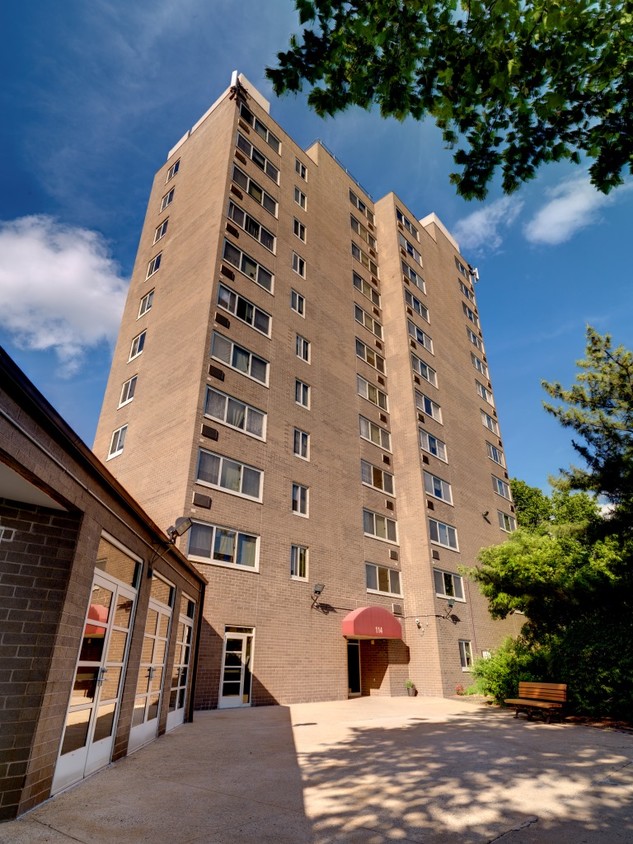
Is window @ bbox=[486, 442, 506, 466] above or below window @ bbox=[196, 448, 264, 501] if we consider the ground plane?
above

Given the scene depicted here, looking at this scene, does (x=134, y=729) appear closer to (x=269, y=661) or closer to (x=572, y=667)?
(x=269, y=661)

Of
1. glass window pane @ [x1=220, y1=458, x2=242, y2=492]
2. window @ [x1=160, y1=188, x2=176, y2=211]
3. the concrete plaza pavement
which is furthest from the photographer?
window @ [x1=160, y1=188, x2=176, y2=211]

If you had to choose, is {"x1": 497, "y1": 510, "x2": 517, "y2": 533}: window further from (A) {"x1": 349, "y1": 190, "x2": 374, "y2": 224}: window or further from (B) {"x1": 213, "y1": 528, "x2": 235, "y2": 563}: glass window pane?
(A) {"x1": 349, "y1": 190, "x2": 374, "y2": 224}: window

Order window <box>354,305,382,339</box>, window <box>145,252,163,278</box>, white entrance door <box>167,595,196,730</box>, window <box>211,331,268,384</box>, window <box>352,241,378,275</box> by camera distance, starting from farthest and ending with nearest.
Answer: window <box>352,241,378,275</box> → window <box>354,305,382,339</box> → window <box>145,252,163,278</box> → window <box>211,331,268,384</box> → white entrance door <box>167,595,196,730</box>

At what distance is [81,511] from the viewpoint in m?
5.55

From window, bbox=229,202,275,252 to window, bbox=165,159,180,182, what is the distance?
7795 mm

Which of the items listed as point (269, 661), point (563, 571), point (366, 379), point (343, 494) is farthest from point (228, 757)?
point (366, 379)

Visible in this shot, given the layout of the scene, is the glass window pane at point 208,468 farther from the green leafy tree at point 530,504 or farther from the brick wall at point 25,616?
the green leafy tree at point 530,504

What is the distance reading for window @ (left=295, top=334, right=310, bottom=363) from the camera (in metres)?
23.9

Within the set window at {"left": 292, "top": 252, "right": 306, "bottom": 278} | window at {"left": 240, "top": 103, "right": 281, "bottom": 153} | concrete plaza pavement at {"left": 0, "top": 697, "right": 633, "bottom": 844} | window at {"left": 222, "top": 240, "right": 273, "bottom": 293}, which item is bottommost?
concrete plaza pavement at {"left": 0, "top": 697, "right": 633, "bottom": 844}

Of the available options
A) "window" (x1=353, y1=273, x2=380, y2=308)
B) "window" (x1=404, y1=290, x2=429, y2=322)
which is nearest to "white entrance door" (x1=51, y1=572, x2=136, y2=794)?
"window" (x1=353, y1=273, x2=380, y2=308)

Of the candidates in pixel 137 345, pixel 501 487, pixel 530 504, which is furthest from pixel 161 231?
pixel 530 504

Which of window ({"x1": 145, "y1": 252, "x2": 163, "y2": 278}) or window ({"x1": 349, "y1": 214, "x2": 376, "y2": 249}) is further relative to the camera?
window ({"x1": 349, "y1": 214, "x2": 376, "y2": 249})

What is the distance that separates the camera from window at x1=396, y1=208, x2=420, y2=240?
37013mm
